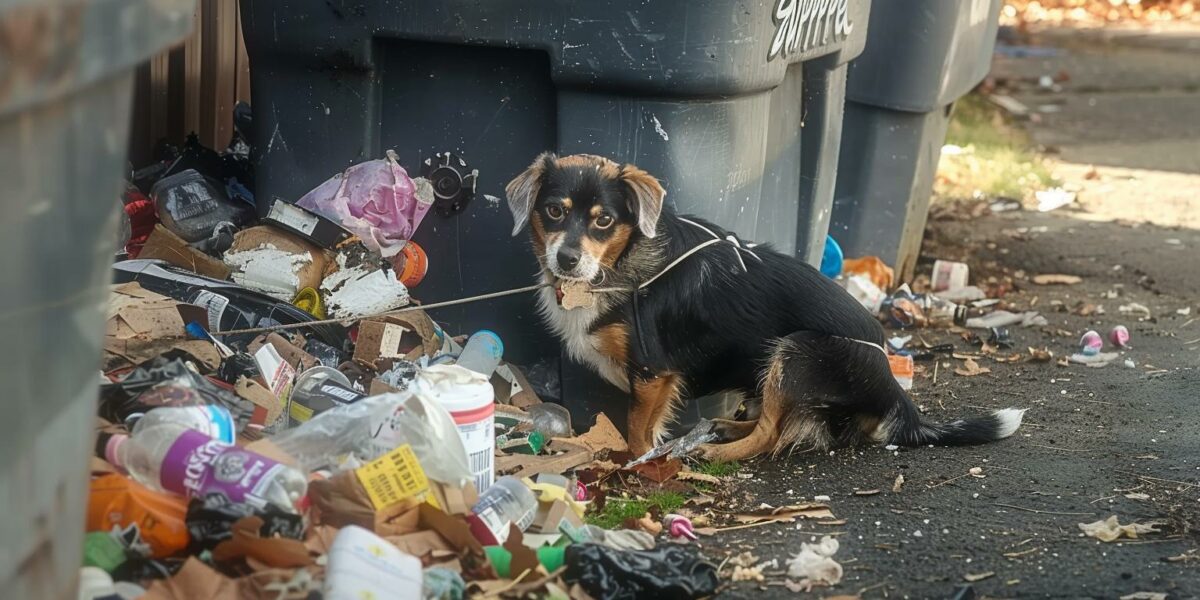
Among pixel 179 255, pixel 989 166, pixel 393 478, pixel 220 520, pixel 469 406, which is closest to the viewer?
pixel 220 520

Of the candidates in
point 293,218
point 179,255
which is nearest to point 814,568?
point 293,218

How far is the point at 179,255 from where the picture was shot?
423 centimetres

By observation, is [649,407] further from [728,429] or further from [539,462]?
[539,462]

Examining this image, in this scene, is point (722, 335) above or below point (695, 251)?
below

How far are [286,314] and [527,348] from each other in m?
0.82

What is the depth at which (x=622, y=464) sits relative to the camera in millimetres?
3787

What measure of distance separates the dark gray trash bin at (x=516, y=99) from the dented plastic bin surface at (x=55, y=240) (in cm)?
181

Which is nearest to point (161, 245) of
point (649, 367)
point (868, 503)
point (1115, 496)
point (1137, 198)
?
point (649, 367)

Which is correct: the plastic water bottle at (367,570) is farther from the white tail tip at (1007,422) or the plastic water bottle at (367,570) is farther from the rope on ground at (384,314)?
the white tail tip at (1007,422)

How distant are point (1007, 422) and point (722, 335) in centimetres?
98

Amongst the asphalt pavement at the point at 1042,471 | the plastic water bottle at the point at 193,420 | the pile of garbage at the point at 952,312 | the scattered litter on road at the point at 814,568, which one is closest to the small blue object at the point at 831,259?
the pile of garbage at the point at 952,312

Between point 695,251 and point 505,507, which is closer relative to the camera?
point 505,507

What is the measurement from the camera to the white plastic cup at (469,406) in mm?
3086

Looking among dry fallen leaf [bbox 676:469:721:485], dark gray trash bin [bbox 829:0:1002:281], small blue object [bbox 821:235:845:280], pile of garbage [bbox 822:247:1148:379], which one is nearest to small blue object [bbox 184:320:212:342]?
dry fallen leaf [bbox 676:469:721:485]
